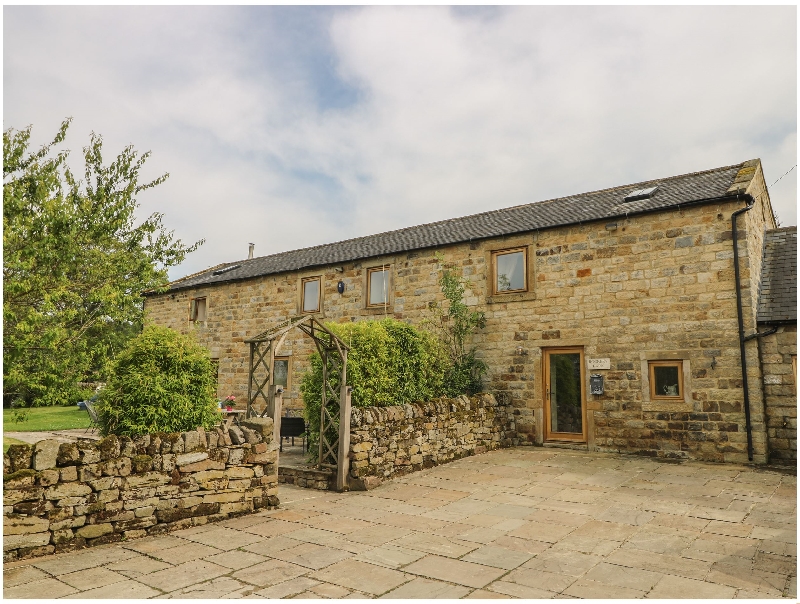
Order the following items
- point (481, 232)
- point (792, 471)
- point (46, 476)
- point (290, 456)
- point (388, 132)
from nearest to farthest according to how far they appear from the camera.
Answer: point (46, 476), point (792, 471), point (290, 456), point (388, 132), point (481, 232)

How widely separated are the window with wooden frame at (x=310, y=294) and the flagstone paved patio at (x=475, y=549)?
7.78m

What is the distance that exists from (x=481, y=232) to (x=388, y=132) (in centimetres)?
355

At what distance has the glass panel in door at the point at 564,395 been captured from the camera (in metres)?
11.2

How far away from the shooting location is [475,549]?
5.23m

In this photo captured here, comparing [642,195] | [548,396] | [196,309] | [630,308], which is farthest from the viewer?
[196,309]

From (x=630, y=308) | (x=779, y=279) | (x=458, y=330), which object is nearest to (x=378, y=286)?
(x=458, y=330)

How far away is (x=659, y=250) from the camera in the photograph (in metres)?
10.5

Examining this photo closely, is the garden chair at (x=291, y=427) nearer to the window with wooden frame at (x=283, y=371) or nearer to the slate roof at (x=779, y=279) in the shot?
the window with wooden frame at (x=283, y=371)

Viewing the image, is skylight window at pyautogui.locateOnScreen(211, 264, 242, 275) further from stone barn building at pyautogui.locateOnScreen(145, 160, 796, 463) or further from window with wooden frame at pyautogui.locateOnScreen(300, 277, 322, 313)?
stone barn building at pyautogui.locateOnScreen(145, 160, 796, 463)

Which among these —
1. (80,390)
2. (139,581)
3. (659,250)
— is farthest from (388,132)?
(139,581)

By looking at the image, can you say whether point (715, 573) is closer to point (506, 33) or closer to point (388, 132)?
point (506, 33)

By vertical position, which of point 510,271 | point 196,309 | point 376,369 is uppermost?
point 510,271

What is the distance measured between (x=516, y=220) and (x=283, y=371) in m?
8.14

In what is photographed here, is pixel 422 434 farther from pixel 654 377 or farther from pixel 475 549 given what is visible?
pixel 654 377
